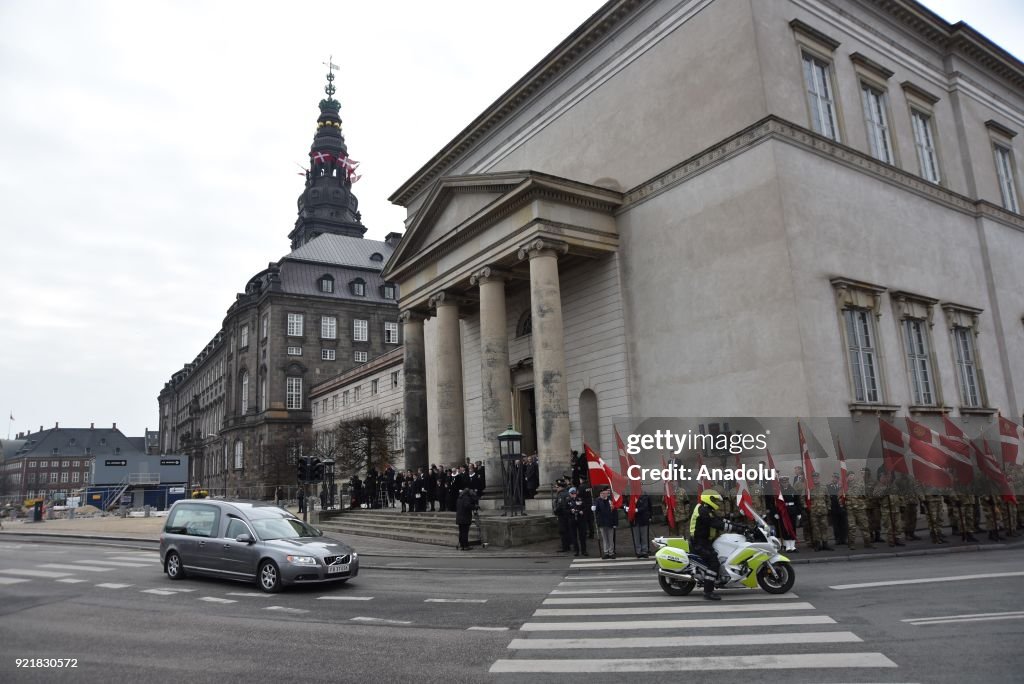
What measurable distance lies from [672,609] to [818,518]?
697 centimetres

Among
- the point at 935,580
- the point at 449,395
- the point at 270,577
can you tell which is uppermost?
the point at 449,395

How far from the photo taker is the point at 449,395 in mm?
27562

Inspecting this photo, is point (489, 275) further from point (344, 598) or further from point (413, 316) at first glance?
point (344, 598)

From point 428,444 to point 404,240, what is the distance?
9078 millimetres

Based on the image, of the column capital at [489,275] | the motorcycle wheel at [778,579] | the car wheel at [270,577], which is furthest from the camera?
the column capital at [489,275]

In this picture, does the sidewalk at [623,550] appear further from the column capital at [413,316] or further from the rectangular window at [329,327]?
the rectangular window at [329,327]

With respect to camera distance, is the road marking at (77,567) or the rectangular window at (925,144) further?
the rectangular window at (925,144)

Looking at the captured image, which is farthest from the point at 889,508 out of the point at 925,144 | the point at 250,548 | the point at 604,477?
the point at 925,144

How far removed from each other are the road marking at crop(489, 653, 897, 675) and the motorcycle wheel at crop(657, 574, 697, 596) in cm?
381

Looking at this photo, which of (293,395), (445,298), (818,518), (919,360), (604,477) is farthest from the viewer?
(293,395)

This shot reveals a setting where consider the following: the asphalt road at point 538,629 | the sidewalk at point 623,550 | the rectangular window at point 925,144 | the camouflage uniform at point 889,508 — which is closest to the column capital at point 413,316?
the sidewalk at point 623,550

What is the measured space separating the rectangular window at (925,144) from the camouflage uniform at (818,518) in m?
16.5

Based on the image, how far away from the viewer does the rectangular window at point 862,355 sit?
67.2ft

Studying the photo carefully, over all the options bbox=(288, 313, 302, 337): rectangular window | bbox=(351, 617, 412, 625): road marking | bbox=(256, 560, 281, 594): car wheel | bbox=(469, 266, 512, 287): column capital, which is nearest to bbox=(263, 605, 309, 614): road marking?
bbox=(351, 617, 412, 625): road marking
